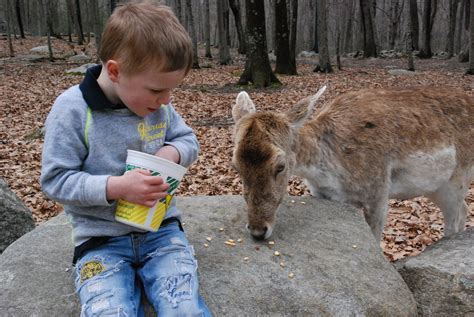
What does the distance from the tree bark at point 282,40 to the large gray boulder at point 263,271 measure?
16598 mm

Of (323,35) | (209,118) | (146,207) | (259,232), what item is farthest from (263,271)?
(323,35)

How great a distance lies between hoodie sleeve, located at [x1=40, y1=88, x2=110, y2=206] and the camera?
2441 mm

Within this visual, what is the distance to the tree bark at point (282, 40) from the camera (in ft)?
63.1

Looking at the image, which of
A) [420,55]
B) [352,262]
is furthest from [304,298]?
[420,55]

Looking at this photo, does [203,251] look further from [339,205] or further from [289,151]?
[339,205]

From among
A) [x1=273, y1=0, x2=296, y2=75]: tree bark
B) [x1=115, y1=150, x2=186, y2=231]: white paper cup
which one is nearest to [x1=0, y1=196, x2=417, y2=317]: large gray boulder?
[x1=115, y1=150, x2=186, y2=231]: white paper cup

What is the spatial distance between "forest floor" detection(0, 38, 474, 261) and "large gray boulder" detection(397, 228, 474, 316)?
1722mm

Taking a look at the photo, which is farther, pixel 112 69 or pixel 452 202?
pixel 452 202

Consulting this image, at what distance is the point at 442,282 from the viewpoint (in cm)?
325

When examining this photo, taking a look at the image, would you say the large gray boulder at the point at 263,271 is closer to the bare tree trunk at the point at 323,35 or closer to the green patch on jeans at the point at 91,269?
the green patch on jeans at the point at 91,269

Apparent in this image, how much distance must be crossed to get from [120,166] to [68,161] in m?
0.28

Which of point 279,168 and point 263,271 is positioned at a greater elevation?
point 279,168

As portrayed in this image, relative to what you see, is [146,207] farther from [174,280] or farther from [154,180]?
[174,280]

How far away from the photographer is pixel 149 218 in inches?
98.0
